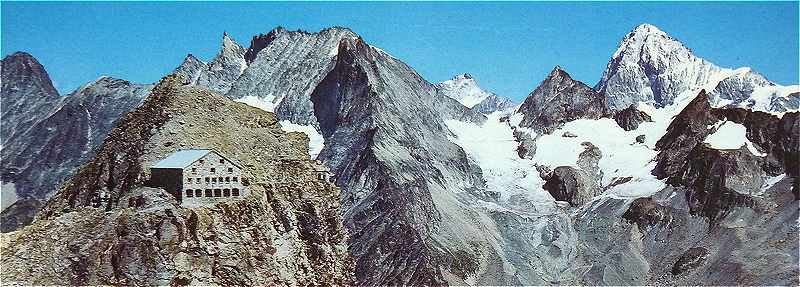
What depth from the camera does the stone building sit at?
153 feet

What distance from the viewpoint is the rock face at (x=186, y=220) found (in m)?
44.7

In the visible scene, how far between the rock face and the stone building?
1.83 ft

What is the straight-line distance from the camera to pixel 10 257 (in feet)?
154

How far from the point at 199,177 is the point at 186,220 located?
2349 millimetres

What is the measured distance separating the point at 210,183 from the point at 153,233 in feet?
14.1

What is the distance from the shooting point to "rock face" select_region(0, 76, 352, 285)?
4466cm

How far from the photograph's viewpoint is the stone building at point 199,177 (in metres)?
46.7

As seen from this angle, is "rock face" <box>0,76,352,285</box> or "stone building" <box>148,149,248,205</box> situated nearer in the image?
"rock face" <box>0,76,352,285</box>

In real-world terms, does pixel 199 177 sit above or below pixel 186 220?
above

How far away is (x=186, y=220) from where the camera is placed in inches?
1785

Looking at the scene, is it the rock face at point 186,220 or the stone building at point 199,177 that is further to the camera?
the stone building at point 199,177

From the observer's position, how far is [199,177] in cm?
4659

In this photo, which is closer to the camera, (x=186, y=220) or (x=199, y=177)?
(x=186, y=220)

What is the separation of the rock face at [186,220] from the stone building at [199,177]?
1.83 ft
